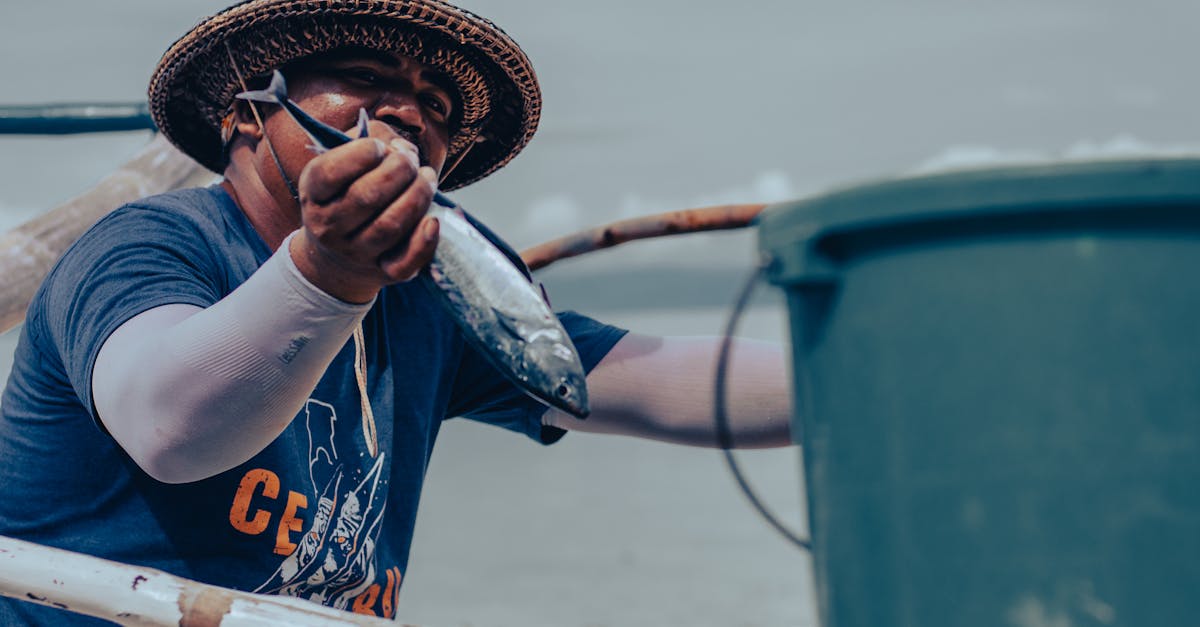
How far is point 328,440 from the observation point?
81.2 inches

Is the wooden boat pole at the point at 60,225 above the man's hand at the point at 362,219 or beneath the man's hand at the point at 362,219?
beneath

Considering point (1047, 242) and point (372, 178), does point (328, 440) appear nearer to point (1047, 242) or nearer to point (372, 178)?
point (372, 178)

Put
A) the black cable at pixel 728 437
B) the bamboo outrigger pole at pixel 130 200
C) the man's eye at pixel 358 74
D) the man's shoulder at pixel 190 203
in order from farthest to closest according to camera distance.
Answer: the bamboo outrigger pole at pixel 130 200 < the man's eye at pixel 358 74 < the man's shoulder at pixel 190 203 < the black cable at pixel 728 437

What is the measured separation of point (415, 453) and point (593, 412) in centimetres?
41

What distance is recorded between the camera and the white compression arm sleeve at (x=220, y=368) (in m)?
1.35

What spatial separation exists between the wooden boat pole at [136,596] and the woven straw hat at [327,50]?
3.01ft

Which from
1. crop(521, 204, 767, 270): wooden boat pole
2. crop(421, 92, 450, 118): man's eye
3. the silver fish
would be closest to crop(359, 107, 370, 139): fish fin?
the silver fish

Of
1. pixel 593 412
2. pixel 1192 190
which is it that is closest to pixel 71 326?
pixel 593 412

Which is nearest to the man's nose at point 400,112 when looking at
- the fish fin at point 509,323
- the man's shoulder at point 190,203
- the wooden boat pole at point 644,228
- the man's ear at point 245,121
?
the man's ear at point 245,121

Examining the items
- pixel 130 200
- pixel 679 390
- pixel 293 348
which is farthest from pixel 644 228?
pixel 130 200

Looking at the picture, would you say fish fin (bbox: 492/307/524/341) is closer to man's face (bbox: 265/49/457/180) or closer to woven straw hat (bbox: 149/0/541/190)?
man's face (bbox: 265/49/457/180)

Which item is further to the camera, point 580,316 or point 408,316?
point 580,316

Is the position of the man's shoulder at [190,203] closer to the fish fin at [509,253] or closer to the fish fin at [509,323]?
the fish fin at [509,253]

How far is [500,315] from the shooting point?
135 centimetres
